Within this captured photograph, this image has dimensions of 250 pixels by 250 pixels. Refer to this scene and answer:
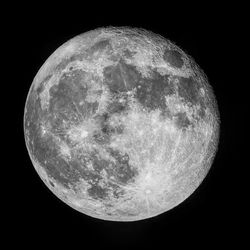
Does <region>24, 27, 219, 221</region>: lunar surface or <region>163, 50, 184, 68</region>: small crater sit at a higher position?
<region>163, 50, 184, 68</region>: small crater

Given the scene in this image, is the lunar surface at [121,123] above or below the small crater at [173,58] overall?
below

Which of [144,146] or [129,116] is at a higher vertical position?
[129,116]

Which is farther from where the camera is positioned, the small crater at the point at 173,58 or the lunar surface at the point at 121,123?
the small crater at the point at 173,58

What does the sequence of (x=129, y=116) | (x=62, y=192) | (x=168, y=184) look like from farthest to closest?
(x=62, y=192) → (x=168, y=184) → (x=129, y=116)

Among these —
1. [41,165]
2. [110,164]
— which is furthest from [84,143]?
[41,165]

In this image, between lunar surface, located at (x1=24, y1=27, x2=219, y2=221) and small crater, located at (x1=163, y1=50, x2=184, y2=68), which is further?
small crater, located at (x1=163, y1=50, x2=184, y2=68)

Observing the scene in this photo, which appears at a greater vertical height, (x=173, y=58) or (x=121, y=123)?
(x=173, y=58)

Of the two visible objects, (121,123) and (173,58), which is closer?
(121,123)

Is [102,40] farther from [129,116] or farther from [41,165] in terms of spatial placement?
[41,165]
